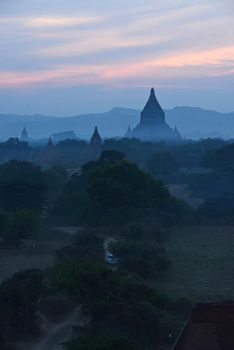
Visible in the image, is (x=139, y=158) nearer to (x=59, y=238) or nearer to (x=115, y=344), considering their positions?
(x=59, y=238)

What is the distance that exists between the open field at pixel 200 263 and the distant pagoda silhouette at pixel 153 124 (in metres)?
54.0

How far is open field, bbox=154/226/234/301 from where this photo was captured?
53.5 ft

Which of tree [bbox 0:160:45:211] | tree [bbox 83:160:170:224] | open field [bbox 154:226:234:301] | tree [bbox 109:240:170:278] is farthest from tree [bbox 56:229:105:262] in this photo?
tree [bbox 0:160:45:211]

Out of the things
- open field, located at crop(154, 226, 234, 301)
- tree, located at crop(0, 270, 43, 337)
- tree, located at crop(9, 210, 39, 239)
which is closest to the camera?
tree, located at crop(0, 270, 43, 337)

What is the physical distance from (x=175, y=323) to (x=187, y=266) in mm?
6414

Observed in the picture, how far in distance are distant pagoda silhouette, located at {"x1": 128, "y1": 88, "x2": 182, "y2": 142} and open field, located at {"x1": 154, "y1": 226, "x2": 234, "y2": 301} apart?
177 ft

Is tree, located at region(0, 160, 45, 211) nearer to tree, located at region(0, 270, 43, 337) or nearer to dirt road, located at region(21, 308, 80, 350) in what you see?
dirt road, located at region(21, 308, 80, 350)

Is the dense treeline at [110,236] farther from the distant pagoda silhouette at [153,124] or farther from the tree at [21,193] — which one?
the distant pagoda silhouette at [153,124]

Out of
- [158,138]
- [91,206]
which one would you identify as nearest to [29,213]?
[91,206]

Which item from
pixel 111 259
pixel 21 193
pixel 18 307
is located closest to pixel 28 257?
pixel 111 259

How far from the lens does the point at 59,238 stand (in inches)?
971

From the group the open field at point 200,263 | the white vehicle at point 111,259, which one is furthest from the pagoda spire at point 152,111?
the white vehicle at point 111,259

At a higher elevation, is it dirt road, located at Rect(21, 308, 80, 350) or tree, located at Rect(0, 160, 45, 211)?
tree, located at Rect(0, 160, 45, 211)

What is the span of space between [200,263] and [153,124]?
63.2 m
